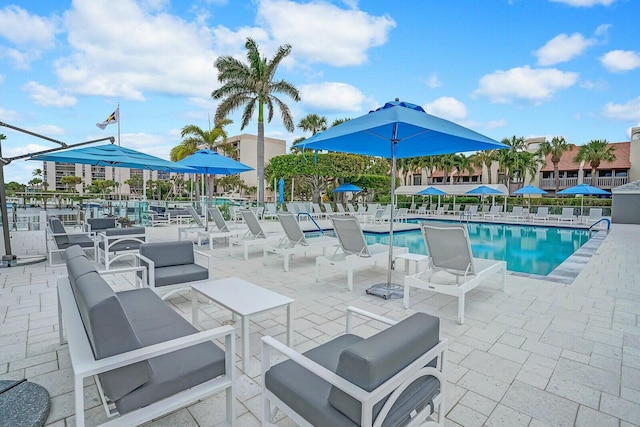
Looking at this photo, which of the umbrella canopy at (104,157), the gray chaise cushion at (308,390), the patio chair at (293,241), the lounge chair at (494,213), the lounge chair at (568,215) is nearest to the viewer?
the gray chaise cushion at (308,390)

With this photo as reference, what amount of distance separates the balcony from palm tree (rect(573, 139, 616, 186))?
1.93 m

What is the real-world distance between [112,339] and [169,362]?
40 centimetres

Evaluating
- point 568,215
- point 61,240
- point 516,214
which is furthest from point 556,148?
point 61,240

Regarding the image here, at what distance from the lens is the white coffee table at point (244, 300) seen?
2.71m

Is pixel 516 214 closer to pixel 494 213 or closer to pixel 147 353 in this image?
pixel 494 213

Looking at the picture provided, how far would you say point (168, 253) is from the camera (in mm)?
4355

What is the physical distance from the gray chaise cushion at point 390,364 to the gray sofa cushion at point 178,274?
9.97ft

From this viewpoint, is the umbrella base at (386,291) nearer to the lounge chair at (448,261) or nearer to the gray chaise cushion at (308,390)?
the lounge chair at (448,261)

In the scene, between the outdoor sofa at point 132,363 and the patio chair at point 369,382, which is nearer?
the patio chair at point 369,382

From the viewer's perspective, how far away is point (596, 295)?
481 cm

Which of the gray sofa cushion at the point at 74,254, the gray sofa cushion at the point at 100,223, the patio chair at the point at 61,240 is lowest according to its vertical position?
the patio chair at the point at 61,240

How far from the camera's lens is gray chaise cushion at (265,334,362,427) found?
58.7 inches

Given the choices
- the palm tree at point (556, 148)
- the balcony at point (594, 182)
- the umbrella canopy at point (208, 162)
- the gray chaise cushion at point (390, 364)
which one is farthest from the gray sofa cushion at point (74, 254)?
the balcony at point (594, 182)

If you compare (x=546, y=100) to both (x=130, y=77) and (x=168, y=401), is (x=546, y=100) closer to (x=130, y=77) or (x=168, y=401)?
(x=130, y=77)
